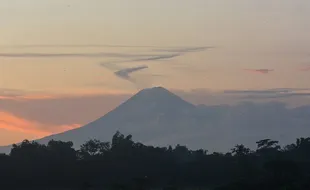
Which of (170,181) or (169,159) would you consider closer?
(170,181)

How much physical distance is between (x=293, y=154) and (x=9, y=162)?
22.1 meters

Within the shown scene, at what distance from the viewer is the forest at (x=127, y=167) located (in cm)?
6496

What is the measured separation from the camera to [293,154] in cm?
7675

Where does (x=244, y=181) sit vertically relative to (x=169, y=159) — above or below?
below

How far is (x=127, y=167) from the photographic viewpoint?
71938mm

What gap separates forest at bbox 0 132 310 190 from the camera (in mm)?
64956

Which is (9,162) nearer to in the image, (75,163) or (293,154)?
(75,163)

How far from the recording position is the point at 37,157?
74.1 metres

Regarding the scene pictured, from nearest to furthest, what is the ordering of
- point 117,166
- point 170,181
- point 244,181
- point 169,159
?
point 244,181 → point 170,181 → point 117,166 → point 169,159

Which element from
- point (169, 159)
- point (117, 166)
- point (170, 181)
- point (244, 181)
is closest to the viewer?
point (244, 181)

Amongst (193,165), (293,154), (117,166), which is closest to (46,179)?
(117,166)

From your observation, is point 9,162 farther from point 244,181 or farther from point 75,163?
point 244,181

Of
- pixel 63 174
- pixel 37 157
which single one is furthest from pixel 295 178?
pixel 37 157

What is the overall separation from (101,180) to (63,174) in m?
3.28
